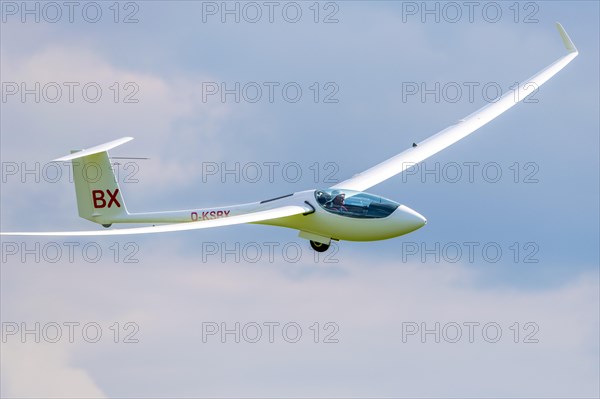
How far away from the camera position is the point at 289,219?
35562 mm

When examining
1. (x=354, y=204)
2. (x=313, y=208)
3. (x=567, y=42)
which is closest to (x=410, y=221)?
(x=354, y=204)

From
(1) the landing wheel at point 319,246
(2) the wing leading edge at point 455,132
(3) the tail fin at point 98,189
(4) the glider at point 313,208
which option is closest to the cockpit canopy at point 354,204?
(4) the glider at point 313,208

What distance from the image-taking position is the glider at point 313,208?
3391 centimetres

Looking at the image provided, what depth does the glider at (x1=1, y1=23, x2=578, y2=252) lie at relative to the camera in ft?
111

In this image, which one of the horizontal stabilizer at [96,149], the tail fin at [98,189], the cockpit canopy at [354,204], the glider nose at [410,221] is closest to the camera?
the glider nose at [410,221]

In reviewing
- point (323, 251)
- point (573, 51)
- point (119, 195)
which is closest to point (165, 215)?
point (119, 195)

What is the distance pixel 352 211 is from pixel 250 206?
368 centimetres

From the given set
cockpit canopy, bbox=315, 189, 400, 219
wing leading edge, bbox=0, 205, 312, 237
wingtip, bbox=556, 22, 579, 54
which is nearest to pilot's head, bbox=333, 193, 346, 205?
cockpit canopy, bbox=315, 189, 400, 219

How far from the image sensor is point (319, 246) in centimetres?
3622

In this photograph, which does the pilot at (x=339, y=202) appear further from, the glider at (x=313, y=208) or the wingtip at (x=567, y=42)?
the wingtip at (x=567, y=42)

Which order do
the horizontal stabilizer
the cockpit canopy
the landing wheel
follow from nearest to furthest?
the cockpit canopy
the landing wheel
the horizontal stabilizer

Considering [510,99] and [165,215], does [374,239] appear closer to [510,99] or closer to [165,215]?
[165,215]

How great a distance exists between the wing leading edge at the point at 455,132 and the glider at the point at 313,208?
0.11 ft

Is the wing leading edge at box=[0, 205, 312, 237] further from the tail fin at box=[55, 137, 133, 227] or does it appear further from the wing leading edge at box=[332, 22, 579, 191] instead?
the tail fin at box=[55, 137, 133, 227]
